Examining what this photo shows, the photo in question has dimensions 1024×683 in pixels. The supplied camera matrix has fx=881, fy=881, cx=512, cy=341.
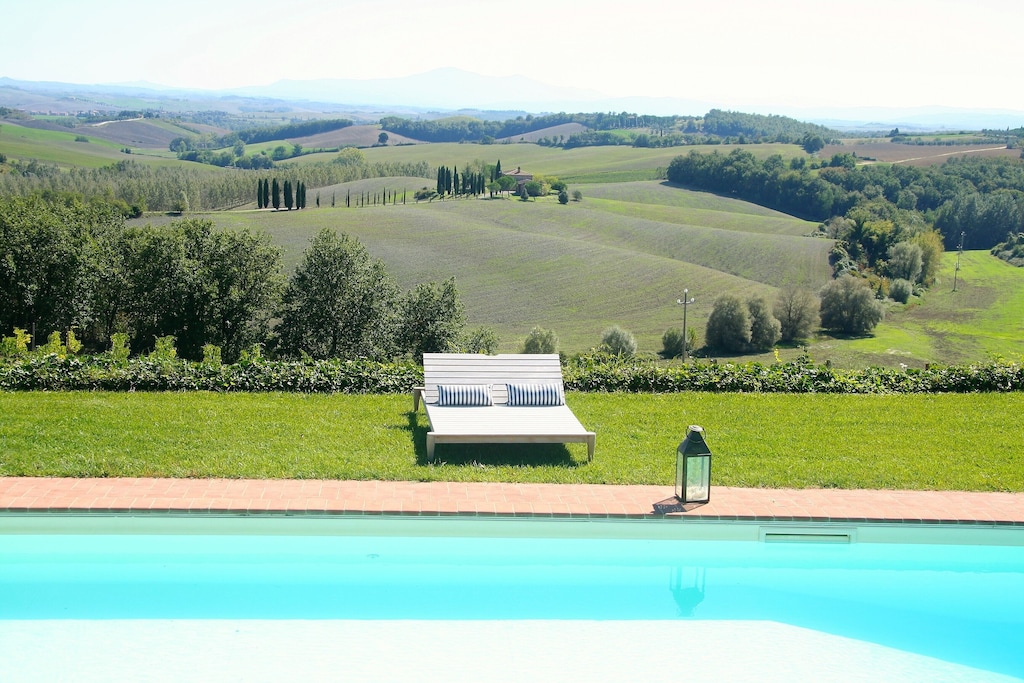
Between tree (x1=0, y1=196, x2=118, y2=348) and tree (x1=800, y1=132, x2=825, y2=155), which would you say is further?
tree (x1=800, y1=132, x2=825, y2=155)

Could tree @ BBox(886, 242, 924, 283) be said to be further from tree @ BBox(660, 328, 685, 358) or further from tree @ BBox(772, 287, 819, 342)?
tree @ BBox(660, 328, 685, 358)

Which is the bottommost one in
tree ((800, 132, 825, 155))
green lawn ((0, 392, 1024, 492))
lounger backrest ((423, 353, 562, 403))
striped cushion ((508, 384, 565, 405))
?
green lawn ((0, 392, 1024, 492))

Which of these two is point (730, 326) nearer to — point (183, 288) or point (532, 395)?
point (183, 288)

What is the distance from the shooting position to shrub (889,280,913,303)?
74.5 m

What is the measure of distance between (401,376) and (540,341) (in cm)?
4267

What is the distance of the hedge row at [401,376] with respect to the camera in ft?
35.5

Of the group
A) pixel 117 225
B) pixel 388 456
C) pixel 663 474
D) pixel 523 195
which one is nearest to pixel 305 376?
pixel 388 456

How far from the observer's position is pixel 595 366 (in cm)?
1219

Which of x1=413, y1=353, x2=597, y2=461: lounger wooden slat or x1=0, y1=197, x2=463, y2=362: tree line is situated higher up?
x1=413, y1=353, x2=597, y2=461: lounger wooden slat

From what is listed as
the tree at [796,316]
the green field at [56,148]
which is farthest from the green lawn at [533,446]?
the green field at [56,148]

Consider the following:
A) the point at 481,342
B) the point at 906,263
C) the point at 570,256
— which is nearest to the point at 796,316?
the point at 570,256

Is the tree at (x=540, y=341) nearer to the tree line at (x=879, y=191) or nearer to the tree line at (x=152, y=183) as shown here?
the tree line at (x=879, y=191)

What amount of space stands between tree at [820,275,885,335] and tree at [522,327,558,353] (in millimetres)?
22768

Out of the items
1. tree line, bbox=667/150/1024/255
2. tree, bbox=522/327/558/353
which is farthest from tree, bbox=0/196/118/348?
tree line, bbox=667/150/1024/255
